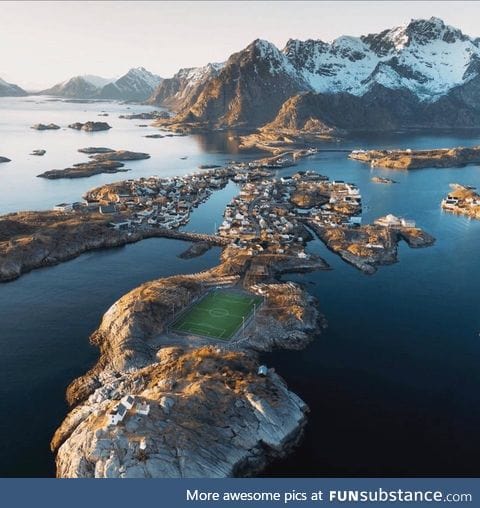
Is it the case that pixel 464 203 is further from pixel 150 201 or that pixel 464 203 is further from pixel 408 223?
pixel 150 201

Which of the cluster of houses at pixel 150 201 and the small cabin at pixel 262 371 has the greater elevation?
the small cabin at pixel 262 371

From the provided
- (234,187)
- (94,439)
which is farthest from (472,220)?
(94,439)

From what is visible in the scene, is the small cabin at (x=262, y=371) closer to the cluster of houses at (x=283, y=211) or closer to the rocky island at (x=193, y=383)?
the rocky island at (x=193, y=383)

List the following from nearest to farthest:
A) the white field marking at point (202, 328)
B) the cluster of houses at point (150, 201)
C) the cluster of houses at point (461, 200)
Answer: the white field marking at point (202, 328), the cluster of houses at point (150, 201), the cluster of houses at point (461, 200)

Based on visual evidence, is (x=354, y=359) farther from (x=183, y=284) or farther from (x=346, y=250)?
(x=346, y=250)

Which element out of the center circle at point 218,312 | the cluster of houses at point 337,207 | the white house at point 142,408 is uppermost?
the cluster of houses at point 337,207

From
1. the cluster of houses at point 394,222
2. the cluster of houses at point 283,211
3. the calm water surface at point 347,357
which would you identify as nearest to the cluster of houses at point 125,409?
the calm water surface at point 347,357

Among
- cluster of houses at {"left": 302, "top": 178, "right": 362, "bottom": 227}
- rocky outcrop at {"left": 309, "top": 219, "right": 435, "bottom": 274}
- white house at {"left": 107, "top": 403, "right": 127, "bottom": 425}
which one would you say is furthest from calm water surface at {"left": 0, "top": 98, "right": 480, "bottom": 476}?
cluster of houses at {"left": 302, "top": 178, "right": 362, "bottom": 227}
